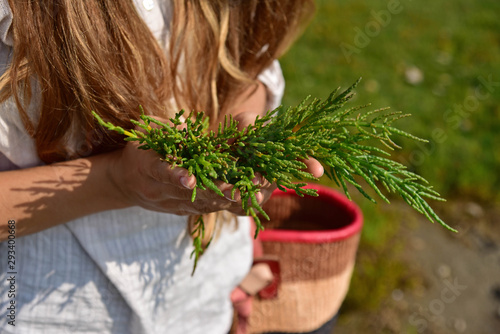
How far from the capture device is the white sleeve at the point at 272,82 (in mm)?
1553

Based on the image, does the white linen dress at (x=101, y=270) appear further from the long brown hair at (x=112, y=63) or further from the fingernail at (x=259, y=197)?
the fingernail at (x=259, y=197)

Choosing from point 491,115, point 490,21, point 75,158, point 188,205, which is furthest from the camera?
point 490,21

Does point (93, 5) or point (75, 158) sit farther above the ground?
point (93, 5)

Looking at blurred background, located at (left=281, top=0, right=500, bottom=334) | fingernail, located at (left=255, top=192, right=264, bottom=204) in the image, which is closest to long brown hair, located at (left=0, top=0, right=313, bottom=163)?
fingernail, located at (left=255, top=192, right=264, bottom=204)

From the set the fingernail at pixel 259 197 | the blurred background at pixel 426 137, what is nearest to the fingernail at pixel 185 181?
the fingernail at pixel 259 197

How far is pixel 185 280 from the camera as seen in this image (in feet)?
4.70

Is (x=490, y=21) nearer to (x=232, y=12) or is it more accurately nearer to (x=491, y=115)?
(x=491, y=115)

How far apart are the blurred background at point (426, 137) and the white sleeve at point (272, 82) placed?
1.62 m

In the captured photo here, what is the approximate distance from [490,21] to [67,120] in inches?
198

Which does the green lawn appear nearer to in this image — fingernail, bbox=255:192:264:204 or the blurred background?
the blurred background

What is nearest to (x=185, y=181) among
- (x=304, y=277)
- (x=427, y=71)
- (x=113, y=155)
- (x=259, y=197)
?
(x=259, y=197)

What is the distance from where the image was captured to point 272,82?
1575 millimetres

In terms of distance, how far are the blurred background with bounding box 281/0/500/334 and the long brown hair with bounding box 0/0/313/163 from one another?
1.92 meters

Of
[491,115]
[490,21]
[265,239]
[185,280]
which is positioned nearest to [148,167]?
[185,280]
